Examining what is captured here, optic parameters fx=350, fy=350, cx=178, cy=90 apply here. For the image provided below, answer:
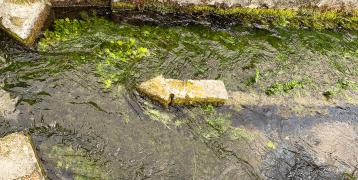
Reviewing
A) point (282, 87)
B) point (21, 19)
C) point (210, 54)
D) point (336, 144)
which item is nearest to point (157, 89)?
point (210, 54)

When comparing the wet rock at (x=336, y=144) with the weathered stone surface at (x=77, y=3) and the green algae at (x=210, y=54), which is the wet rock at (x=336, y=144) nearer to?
the green algae at (x=210, y=54)

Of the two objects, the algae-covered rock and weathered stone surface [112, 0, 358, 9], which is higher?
weathered stone surface [112, 0, 358, 9]

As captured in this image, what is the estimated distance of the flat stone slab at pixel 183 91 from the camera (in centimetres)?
612

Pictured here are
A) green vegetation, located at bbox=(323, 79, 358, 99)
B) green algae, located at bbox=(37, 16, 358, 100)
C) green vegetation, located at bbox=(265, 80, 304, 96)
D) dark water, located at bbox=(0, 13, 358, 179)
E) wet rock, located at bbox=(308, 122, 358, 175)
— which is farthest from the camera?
green vegetation, located at bbox=(323, 79, 358, 99)

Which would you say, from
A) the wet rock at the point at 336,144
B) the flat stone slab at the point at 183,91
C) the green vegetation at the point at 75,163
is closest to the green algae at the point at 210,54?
the flat stone slab at the point at 183,91

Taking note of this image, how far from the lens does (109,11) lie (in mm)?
8109

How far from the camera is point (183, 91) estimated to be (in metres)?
6.20

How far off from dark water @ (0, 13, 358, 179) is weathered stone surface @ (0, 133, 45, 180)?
11.6 inches

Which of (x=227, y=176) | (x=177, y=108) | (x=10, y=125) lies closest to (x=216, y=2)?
(x=177, y=108)

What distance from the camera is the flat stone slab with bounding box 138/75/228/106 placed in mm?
6125

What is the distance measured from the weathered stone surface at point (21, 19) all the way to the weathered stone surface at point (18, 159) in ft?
7.85

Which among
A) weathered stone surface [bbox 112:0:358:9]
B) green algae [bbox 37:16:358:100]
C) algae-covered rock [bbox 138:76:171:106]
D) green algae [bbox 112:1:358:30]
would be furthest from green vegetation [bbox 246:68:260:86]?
weathered stone surface [bbox 112:0:358:9]

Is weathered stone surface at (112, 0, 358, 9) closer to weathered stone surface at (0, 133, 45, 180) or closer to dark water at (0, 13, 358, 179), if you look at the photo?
dark water at (0, 13, 358, 179)

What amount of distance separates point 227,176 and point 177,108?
1.50m
